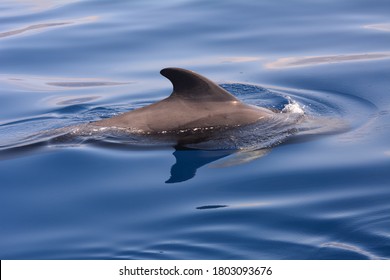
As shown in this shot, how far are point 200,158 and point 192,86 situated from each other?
1.11m

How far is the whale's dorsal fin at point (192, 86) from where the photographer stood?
11.2 m

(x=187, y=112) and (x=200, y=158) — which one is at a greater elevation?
(x=187, y=112)

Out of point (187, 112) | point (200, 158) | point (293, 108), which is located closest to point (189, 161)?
point (200, 158)

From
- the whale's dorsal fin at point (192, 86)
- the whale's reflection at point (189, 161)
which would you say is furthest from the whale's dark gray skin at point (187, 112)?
the whale's reflection at point (189, 161)

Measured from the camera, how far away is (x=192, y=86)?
Result: 11.3 m

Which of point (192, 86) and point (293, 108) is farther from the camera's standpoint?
point (293, 108)

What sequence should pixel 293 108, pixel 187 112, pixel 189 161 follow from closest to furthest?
pixel 189 161
pixel 187 112
pixel 293 108

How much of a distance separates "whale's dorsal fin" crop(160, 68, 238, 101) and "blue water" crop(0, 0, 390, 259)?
87 centimetres

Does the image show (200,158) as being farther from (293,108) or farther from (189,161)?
(293,108)

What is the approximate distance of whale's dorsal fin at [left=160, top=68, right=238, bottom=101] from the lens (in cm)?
1123

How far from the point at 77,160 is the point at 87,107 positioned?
9.18 feet

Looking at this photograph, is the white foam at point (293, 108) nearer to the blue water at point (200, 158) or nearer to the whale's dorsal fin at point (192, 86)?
the blue water at point (200, 158)

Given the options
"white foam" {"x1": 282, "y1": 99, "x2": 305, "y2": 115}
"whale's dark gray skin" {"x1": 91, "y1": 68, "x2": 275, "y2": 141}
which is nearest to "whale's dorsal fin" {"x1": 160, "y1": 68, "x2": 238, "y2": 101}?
"whale's dark gray skin" {"x1": 91, "y1": 68, "x2": 275, "y2": 141}
